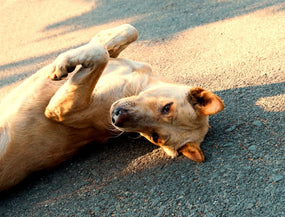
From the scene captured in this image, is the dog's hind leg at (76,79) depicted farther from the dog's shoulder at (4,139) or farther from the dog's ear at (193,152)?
the dog's ear at (193,152)

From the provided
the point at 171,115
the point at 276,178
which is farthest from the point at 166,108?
the point at 276,178

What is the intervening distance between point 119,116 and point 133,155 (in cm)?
62

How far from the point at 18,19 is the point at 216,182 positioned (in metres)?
5.71

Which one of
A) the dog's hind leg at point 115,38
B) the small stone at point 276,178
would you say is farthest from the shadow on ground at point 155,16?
the small stone at point 276,178

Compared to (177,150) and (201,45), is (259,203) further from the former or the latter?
(201,45)

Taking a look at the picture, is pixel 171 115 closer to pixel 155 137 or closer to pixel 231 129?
pixel 155 137

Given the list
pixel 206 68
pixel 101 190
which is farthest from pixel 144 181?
pixel 206 68

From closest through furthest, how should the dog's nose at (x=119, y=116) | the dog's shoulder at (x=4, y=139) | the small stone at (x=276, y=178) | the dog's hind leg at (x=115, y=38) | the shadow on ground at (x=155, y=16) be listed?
the small stone at (x=276, y=178), the dog's nose at (x=119, y=116), the dog's shoulder at (x=4, y=139), the dog's hind leg at (x=115, y=38), the shadow on ground at (x=155, y=16)

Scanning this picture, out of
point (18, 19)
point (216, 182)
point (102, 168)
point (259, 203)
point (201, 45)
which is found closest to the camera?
point (259, 203)

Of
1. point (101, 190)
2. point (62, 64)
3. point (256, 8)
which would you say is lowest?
point (101, 190)

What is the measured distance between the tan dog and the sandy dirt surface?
176 mm

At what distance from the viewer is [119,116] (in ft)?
10.1

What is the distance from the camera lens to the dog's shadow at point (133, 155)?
3.33 meters

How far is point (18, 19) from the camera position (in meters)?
7.30
